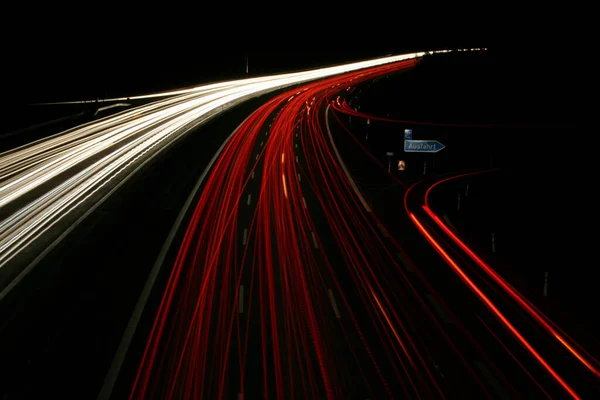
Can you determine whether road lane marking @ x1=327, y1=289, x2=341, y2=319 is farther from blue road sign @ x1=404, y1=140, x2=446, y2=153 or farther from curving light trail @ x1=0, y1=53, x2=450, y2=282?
curving light trail @ x1=0, y1=53, x2=450, y2=282

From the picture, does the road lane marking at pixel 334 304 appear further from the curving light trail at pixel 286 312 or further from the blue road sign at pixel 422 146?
the blue road sign at pixel 422 146

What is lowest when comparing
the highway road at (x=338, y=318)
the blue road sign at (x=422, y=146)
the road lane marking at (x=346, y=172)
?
the highway road at (x=338, y=318)

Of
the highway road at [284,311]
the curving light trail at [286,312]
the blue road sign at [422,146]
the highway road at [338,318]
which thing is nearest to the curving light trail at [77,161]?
the highway road at [284,311]

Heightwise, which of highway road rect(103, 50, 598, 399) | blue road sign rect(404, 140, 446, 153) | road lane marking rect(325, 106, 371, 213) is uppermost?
blue road sign rect(404, 140, 446, 153)

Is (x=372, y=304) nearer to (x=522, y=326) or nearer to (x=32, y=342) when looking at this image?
(x=522, y=326)

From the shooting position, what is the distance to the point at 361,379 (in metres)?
9.88

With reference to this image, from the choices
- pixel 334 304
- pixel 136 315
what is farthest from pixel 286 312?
pixel 136 315

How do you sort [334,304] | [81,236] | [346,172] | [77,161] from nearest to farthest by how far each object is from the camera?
[334,304]
[81,236]
[77,161]
[346,172]

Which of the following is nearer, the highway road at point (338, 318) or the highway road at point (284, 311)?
the highway road at point (338, 318)

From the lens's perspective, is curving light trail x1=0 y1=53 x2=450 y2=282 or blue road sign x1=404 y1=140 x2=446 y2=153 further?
blue road sign x1=404 y1=140 x2=446 y2=153

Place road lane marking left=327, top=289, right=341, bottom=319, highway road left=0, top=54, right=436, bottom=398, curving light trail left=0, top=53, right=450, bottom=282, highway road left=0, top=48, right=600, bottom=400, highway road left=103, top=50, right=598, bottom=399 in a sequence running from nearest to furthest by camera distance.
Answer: highway road left=103, top=50, right=598, bottom=399
highway road left=0, top=48, right=600, bottom=400
highway road left=0, top=54, right=436, bottom=398
road lane marking left=327, top=289, right=341, bottom=319
curving light trail left=0, top=53, right=450, bottom=282

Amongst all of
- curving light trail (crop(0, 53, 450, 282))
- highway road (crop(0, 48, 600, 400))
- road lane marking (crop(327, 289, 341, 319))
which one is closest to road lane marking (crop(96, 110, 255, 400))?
highway road (crop(0, 48, 600, 400))

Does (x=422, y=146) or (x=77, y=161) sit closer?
(x=422, y=146)

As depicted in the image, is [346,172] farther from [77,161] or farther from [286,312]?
[286,312]
